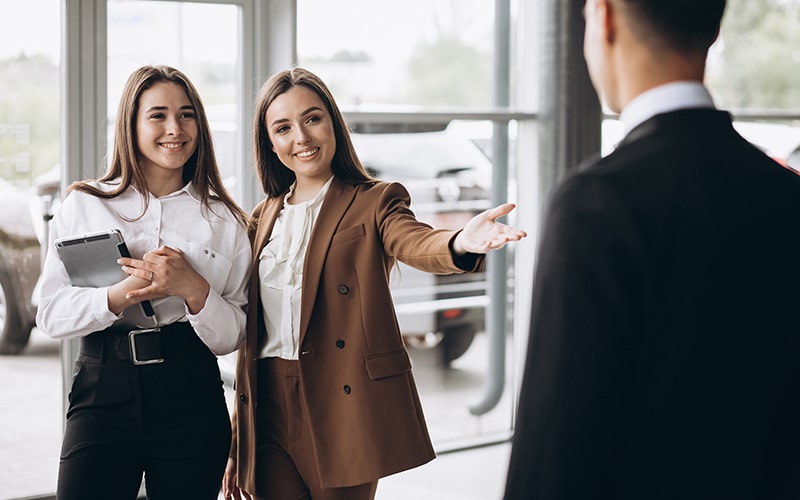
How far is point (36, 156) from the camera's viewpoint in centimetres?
372

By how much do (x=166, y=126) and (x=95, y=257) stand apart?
1.19 feet

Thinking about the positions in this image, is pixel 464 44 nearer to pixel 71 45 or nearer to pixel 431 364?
pixel 431 364

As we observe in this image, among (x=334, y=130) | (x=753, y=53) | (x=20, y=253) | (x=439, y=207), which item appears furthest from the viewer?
(x=753, y=53)

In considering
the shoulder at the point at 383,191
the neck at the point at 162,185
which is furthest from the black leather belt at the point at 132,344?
the shoulder at the point at 383,191

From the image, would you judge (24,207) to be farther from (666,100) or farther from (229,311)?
(666,100)

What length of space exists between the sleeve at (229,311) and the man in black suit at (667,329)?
4.33ft

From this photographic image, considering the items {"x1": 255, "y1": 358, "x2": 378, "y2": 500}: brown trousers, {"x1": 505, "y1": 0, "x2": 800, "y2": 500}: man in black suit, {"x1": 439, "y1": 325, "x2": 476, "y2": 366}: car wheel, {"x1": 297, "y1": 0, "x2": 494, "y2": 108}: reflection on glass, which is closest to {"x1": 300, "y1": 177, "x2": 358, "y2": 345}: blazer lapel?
{"x1": 255, "y1": 358, "x2": 378, "y2": 500}: brown trousers

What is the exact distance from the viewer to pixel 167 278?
2.18 meters

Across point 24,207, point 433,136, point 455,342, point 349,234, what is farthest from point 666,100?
point 455,342

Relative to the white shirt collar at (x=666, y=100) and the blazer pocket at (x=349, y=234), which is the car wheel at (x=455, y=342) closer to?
the blazer pocket at (x=349, y=234)

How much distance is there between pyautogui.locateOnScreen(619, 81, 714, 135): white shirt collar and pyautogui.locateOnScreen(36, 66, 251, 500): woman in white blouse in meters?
1.39

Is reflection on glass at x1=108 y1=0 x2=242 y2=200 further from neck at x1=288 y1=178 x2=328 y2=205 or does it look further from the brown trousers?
the brown trousers

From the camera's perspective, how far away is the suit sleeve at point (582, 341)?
3.18 feet

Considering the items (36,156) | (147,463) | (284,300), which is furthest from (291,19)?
(147,463)
